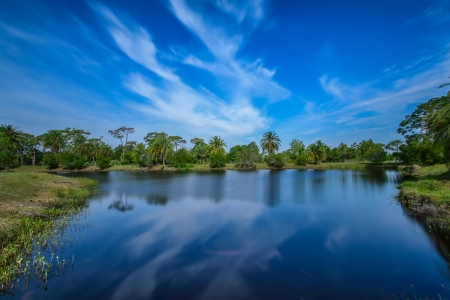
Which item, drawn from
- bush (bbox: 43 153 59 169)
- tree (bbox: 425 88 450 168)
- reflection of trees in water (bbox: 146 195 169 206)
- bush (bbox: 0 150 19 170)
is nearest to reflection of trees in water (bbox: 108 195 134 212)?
reflection of trees in water (bbox: 146 195 169 206)

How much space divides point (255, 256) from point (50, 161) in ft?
239

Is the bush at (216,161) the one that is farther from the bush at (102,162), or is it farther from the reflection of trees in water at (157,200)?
the reflection of trees in water at (157,200)

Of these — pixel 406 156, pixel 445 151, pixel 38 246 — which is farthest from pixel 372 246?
pixel 406 156

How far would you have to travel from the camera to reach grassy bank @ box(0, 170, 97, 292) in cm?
790

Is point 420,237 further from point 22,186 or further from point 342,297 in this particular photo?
point 22,186

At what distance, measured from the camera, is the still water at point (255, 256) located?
6777 mm

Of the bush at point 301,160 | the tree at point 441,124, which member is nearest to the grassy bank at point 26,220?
the tree at point 441,124

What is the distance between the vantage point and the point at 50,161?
61.2 m

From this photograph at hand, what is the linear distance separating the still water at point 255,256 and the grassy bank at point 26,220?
4.10 ft

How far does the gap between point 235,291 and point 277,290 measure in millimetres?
1321

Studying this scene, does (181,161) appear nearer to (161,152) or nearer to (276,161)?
(161,152)

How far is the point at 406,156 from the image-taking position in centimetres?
4659

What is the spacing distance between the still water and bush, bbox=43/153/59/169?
59691 millimetres

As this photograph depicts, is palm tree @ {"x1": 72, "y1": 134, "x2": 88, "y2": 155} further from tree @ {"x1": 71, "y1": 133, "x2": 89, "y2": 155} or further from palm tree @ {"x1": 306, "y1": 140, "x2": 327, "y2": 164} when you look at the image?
palm tree @ {"x1": 306, "y1": 140, "x2": 327, "y2": 164}
